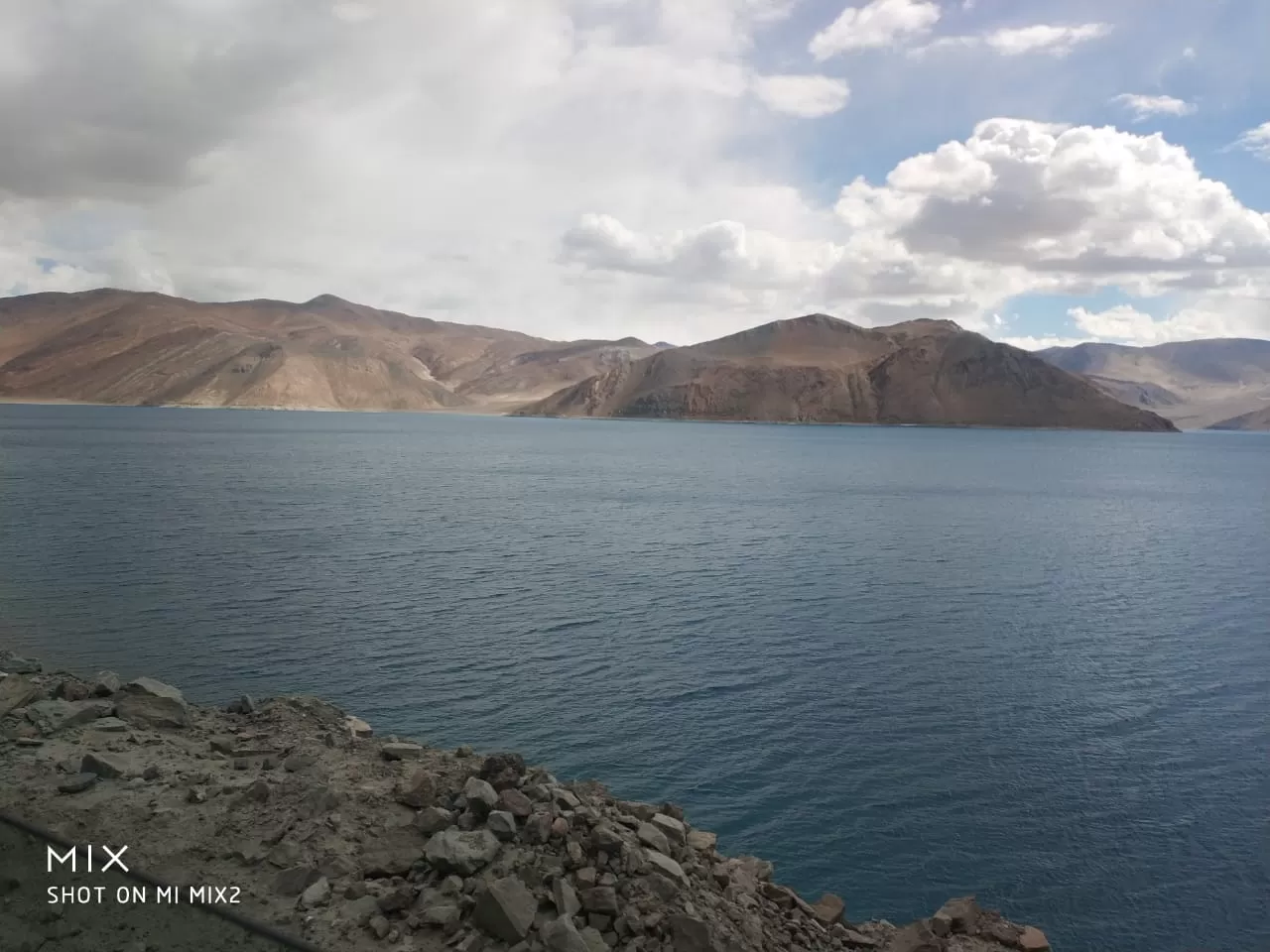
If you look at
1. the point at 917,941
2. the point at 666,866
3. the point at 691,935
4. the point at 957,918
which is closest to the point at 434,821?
the point at 666,866

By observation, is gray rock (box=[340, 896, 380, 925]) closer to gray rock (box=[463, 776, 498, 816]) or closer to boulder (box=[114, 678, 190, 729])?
gray rock (box=[463, 776, 498, 816])

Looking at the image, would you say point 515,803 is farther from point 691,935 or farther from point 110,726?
point 110,726

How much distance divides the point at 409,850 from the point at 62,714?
809 centimetres

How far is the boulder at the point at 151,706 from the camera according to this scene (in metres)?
15.4

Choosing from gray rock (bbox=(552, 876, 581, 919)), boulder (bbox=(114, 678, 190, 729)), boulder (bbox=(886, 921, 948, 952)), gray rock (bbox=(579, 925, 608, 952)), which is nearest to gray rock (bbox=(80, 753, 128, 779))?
boulder (bbox=(114, 678, 190, 729))

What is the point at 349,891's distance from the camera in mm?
9797

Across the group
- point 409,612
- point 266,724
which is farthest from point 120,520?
point 266,724

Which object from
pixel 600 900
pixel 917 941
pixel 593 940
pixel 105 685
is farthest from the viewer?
pixel 105 685

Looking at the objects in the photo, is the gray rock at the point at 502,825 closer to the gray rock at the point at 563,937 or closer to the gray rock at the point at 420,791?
the gray rock at the point at 420,791

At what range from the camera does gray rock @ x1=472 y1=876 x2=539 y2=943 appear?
30.2ft

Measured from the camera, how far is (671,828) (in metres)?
12.2

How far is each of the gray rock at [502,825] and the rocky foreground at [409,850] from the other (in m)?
0.02

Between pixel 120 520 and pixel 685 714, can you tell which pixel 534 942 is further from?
pixel 120 520

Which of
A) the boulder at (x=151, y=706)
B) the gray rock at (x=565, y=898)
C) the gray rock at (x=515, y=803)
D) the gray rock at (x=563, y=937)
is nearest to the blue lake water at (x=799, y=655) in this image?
the boulder at (x=151, y=706)
